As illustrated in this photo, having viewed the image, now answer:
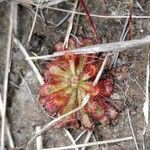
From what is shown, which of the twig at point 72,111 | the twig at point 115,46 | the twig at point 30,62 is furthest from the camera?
the twig at point 30,62

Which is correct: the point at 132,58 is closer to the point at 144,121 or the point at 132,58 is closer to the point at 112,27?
the point at 112,27

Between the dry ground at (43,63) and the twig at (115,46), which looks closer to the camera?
the twig at (115,46)

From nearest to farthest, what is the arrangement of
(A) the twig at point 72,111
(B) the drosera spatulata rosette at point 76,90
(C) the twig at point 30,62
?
1. (A) the twig at point 72,111
2. (B) the drosera spatulata rosette at point 76,90
3. (C) the twig at point 30,62

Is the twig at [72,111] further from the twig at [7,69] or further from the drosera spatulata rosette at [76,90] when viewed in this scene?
the twig at [7,69]

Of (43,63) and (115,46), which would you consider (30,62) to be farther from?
(115,46)

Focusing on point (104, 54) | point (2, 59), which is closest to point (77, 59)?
point (104, 54)

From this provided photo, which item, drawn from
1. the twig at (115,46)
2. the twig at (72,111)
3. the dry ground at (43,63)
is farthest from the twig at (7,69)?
the twig at (115,46)

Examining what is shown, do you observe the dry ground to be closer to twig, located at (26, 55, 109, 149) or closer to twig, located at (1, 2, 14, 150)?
twig, located at (1, 2, 14, 150)

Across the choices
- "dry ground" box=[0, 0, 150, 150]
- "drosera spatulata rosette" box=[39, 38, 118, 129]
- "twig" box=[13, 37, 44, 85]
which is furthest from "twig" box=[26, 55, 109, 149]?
"twig" box=[13, 37, 44, 85]
